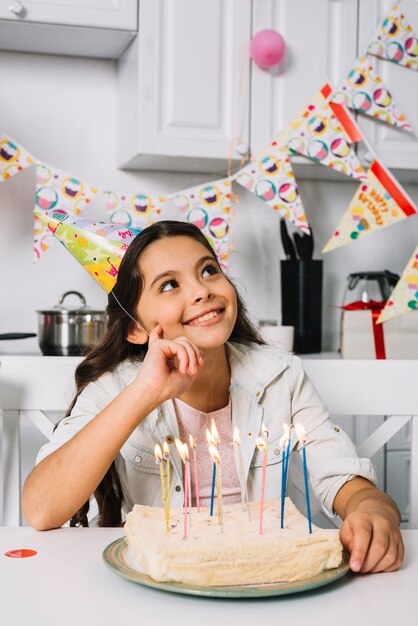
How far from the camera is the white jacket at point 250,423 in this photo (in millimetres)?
1242

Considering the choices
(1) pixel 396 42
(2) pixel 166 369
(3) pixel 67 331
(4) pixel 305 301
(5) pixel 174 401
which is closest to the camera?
(2) pixel 166 369

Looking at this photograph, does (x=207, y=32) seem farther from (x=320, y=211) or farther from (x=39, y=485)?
(x=39, y=485)

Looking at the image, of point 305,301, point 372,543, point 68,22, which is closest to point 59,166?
point 68,22

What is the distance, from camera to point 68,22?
1963 mm

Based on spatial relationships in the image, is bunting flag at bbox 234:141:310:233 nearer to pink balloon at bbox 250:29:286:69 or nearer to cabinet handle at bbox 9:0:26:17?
pink balloon at bbox 250:29:286:69

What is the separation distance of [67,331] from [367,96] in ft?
3.64

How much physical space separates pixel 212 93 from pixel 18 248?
0.75 metres

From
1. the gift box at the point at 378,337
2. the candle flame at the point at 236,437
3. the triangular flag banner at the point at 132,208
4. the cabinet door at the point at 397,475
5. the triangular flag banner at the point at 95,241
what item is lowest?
the cabinet door at the point at 397,475

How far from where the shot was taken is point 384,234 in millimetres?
2586

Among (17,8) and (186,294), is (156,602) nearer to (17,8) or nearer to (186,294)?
(186,294)

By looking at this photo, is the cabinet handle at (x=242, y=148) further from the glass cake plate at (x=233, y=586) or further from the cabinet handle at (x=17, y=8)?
the glass cake plate at (x=233, y=586)

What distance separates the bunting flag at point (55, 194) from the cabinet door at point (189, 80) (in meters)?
0.20

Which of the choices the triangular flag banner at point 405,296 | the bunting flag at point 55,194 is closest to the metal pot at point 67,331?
the bunting flag at point 55,194

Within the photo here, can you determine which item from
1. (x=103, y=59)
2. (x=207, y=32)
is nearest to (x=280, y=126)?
(x=207, y=32)
